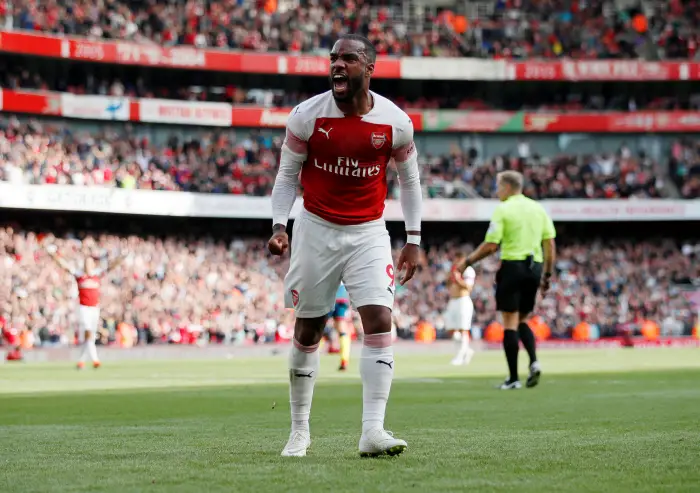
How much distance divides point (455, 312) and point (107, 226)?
21175mm

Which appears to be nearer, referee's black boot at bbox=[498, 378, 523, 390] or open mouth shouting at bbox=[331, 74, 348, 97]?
open mouth shouting at bbox=[331, 74, 348, 97]

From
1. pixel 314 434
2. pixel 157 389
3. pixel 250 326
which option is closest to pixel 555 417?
pixel 314 434

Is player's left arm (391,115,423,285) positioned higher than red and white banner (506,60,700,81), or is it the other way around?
red and white banner (506,60,700,81)

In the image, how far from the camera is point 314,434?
8750 millimetres

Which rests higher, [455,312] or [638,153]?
[638,153]

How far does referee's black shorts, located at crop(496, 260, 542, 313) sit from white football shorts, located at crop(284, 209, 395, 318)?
23.0 feet

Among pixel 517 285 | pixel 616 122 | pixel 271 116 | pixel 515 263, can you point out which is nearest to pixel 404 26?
pixel 271 116

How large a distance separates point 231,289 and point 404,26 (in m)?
16.7

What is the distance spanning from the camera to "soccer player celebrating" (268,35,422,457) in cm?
726

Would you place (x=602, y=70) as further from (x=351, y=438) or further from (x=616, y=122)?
(x=351, y=438)

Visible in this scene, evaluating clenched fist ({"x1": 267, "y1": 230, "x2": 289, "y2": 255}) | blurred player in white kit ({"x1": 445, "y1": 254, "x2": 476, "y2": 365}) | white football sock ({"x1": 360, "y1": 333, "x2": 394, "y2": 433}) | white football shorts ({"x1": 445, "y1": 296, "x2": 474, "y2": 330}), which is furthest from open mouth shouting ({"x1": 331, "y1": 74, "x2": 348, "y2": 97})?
white football shorts ({"x1": 445, "y1": 296, "x2": 474, "y2": 330})

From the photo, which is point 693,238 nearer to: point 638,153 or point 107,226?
point 638,153

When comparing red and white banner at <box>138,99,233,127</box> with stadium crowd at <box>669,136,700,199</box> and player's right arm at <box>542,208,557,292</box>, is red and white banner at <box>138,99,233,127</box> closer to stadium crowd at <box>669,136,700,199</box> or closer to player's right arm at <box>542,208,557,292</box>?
→ stadium crowd at <box>669,136,700,199</box>

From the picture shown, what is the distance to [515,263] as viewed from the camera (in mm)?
14383
